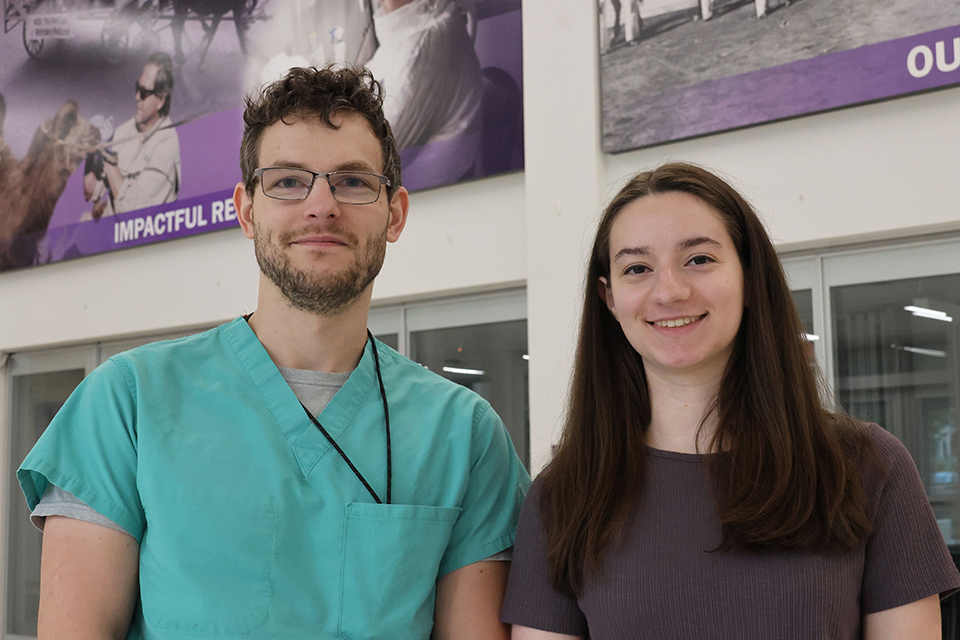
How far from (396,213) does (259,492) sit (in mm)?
549

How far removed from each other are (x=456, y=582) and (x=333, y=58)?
4497 mm

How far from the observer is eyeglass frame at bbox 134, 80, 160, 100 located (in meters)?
6.49

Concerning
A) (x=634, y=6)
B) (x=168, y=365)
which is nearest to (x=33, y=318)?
(x=634, y=6)

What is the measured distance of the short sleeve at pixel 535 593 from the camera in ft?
4.96

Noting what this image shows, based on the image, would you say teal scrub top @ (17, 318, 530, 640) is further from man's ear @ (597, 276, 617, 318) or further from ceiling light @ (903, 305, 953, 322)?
ceiling light @ (903, 305, 953, 322)

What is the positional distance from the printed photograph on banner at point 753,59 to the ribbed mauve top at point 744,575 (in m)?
2.84

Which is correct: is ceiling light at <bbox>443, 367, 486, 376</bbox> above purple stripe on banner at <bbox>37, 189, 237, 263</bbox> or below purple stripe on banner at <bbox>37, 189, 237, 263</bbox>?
below

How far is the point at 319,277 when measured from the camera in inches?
60.8

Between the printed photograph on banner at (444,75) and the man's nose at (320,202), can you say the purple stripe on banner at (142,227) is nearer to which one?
the printed photograph on banner at (444,75)

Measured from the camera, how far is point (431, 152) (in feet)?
16.7

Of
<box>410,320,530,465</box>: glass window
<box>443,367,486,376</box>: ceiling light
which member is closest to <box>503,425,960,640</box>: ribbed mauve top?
<box>410,320,530,465</box>: glass window

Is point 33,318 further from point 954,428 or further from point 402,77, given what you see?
point 954,428

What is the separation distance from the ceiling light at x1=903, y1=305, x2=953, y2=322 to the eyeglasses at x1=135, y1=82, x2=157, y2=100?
4.95 meters

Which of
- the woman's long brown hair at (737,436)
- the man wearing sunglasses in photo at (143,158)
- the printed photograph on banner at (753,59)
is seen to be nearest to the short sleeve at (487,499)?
the woman's long brown hair at (737,436)
